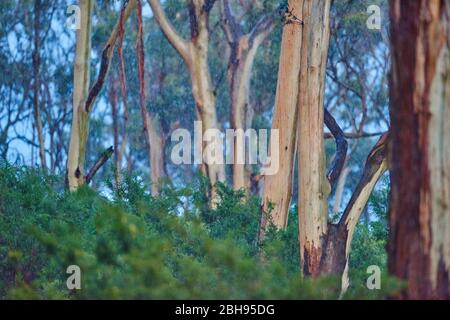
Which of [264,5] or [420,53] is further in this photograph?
[264,5]

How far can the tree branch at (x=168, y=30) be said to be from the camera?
19984 mm

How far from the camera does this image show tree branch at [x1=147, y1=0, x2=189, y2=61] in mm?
19984

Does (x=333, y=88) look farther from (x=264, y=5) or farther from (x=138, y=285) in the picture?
(x=138, y=285)

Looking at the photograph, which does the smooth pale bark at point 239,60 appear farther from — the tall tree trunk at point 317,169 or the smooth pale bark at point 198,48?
the tall tree trunk at point 317,169

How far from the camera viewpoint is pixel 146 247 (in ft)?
21.4

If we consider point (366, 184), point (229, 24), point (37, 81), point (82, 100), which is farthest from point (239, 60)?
point (366, 184)

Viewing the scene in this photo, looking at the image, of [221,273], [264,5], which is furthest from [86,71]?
[221,273]

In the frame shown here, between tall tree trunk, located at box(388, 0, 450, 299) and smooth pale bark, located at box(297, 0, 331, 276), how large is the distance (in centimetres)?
528

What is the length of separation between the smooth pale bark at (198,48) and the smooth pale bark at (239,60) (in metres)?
3.00

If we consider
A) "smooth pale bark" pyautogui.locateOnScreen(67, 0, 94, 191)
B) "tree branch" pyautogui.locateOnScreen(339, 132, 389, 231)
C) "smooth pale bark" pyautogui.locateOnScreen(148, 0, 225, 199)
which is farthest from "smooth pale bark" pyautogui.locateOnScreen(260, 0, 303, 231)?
"smooth pale bark" pyautogui.locateOnScreen(148, 0, 225, 199)

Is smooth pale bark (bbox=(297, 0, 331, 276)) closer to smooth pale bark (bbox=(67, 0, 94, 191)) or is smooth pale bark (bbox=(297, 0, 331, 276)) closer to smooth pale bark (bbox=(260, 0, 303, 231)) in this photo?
smooth pale bark (bbox=(260, 0, 303, 231))

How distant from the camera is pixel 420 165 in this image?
21.0ft
